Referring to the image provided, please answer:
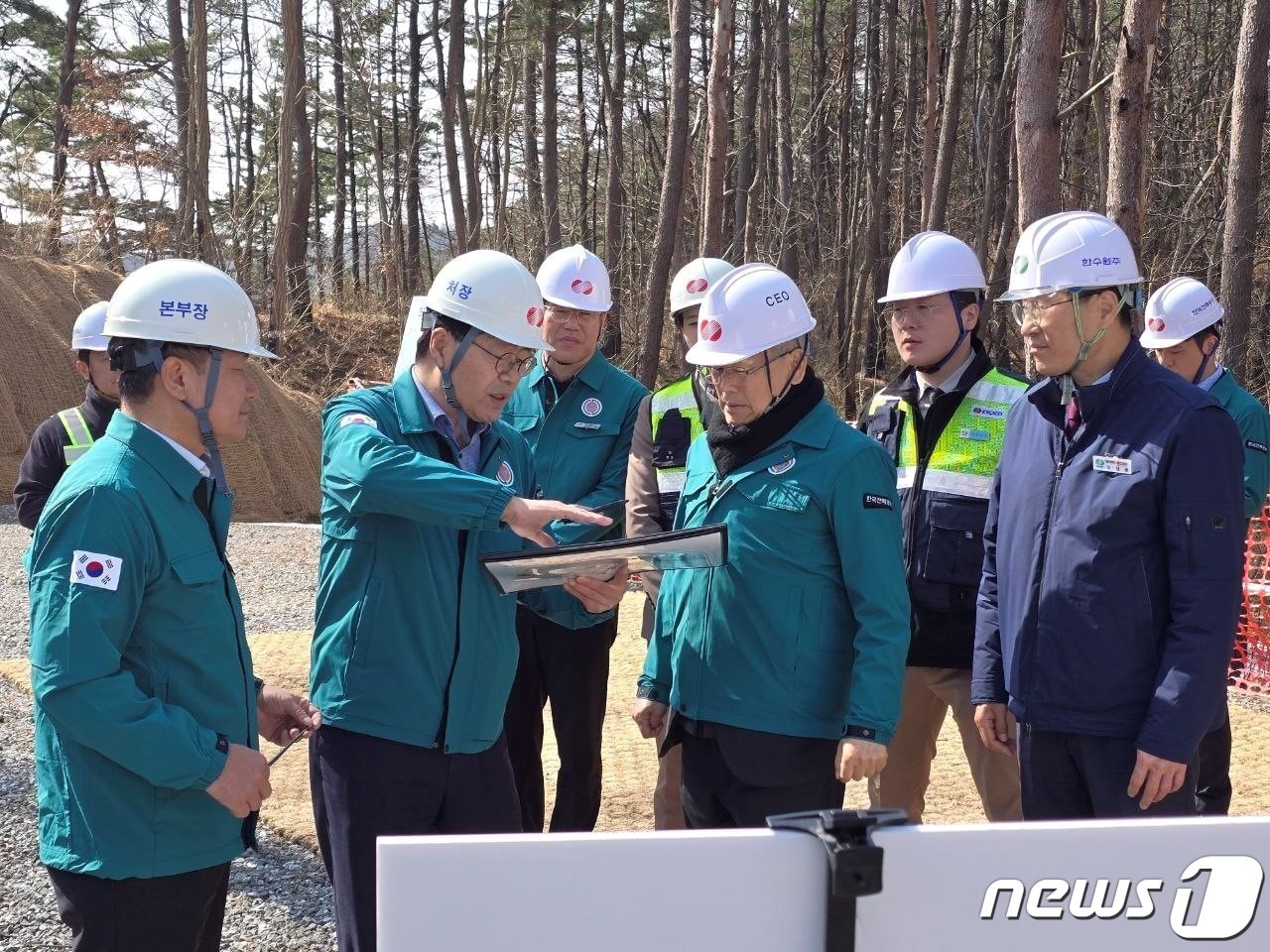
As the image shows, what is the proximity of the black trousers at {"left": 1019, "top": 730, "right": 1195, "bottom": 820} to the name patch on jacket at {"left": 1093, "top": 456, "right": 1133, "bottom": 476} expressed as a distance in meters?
0.68

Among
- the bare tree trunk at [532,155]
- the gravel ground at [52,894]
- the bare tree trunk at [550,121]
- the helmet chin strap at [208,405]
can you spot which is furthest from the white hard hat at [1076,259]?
the bare tree trunk at [532,155]

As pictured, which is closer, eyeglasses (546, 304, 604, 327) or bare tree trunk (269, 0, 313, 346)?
eyeglasses (546, 304, 604, 327)

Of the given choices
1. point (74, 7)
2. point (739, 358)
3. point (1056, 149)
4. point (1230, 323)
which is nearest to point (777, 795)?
point (739, 358)

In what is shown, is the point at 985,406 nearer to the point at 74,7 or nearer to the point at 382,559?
the point at 382,559

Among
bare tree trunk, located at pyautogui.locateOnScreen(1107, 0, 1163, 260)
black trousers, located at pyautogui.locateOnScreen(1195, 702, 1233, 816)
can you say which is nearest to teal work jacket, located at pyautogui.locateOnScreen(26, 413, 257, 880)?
black trousers, located at pyautogui.locateOnScreen(1195, 702, 1233, 816)

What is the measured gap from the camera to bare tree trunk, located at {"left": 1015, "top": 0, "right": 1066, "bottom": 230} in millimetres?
7262

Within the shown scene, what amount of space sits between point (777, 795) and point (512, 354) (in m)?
1.34

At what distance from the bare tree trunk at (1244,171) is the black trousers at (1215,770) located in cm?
797

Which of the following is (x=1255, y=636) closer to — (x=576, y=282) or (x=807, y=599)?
(x=576, y=282)

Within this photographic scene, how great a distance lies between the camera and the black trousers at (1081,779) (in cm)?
306

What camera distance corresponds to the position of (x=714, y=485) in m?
3.38

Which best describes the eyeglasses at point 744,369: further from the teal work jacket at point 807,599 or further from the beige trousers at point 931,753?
the beige trousers at point 931,753

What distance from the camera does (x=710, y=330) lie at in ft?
10.8

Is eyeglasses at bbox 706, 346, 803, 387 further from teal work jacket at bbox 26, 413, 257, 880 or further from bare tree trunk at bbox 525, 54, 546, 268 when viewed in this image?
bare tree trunk at bbox 525, 54, 546, 268
